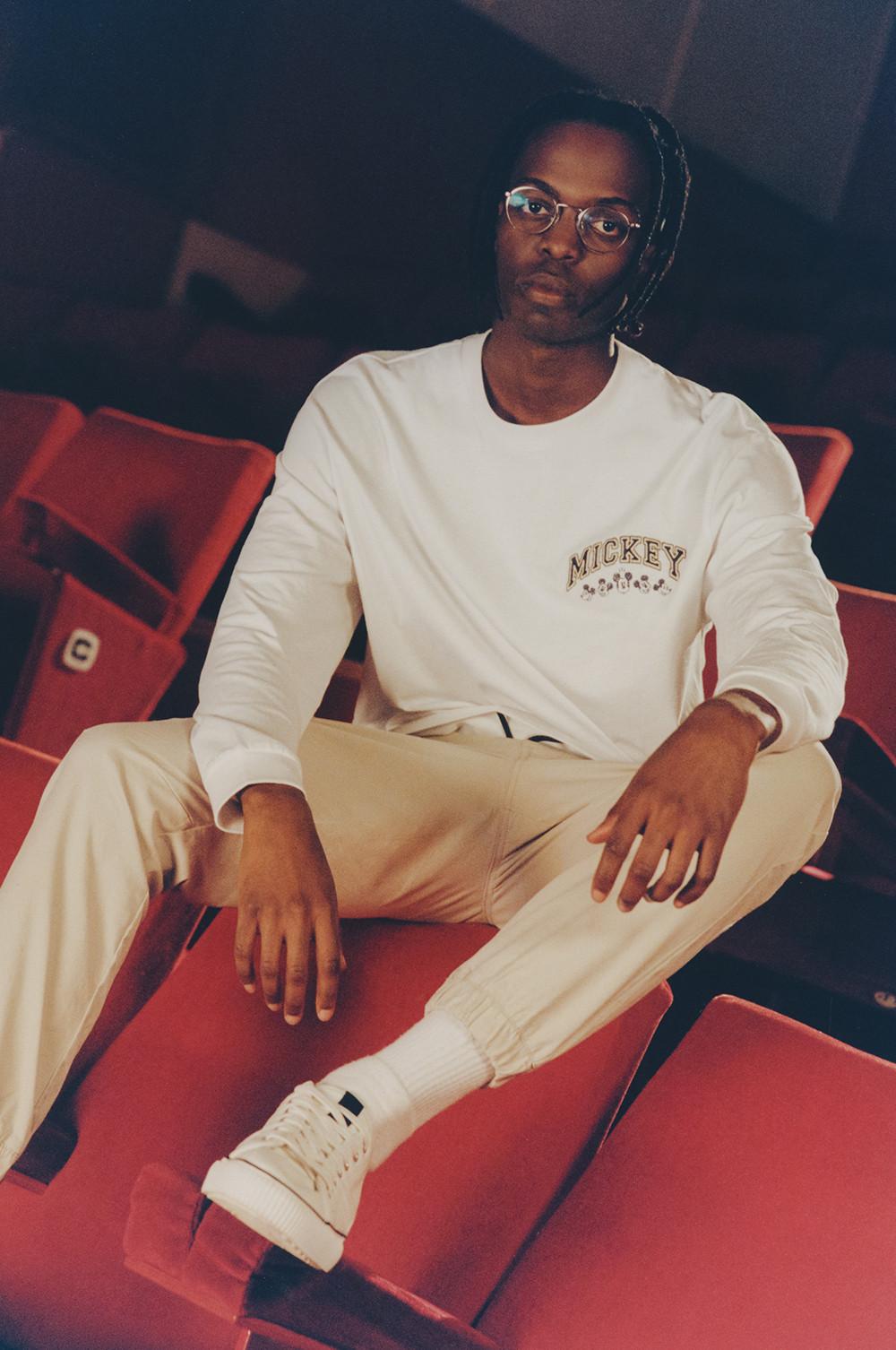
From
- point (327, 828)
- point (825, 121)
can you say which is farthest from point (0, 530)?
point (825, 121)

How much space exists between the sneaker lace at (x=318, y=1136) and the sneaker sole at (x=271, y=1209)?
11 millimetres

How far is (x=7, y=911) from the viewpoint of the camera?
0.46 meters

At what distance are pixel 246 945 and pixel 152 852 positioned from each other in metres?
0.06

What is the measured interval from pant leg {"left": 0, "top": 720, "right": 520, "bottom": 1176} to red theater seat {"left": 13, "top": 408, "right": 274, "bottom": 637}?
39 centimetres

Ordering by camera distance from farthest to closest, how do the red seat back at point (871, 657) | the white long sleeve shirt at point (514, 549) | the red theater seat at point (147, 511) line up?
the red theater seat at point (147, 511) < the red seat back at point (871, 657) < the white long sleeve shirt at point (514, 549)

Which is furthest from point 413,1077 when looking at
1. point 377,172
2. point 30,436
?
point 377,172

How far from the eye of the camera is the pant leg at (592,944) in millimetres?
432

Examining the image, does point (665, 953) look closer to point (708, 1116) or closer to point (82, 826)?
point (708, 1116)

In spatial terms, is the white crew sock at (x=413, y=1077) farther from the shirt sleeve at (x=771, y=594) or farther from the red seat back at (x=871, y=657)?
the red seat back at (x=871, y=657)

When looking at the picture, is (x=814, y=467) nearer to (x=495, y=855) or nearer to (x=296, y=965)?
(x=495, y=855)

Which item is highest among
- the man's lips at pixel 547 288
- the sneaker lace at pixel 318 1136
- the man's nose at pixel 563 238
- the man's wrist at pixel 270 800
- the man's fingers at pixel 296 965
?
the man's nose at pixel 563 238

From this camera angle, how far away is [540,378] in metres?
0.66

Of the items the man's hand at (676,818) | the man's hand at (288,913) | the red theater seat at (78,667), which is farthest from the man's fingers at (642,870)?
the red theater seat at (78,667)

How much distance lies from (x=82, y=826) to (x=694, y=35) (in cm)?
95
